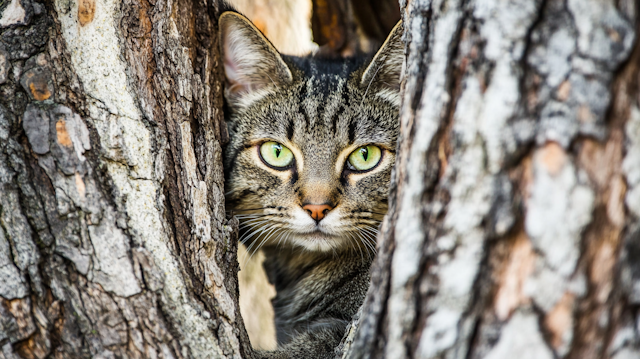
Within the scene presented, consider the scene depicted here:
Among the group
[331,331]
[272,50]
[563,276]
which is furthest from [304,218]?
[563,276]

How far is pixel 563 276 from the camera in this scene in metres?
1.03

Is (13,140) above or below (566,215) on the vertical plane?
above

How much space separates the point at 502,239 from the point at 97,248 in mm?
1191

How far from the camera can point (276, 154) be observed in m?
2.48

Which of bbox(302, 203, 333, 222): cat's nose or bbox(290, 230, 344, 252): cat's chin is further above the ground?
bbox(302, 203, 333, 222): cat's nose

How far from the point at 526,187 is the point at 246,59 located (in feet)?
5.98

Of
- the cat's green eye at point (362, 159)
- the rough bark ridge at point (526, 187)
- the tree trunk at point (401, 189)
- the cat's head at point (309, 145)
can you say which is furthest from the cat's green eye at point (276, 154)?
the rough bark ridge at point (526, 187)

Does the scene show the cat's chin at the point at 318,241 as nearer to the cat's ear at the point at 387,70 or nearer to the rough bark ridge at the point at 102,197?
the rough bark ridge at the point at 102,197

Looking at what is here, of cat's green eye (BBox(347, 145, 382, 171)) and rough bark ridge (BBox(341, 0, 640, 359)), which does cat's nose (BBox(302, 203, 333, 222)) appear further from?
rough bark ridge (BBox(341, 0, 640, 359))

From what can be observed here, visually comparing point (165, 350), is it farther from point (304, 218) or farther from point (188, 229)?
point (304, 218)

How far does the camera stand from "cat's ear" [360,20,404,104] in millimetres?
2295

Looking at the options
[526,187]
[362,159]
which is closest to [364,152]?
[362,159]

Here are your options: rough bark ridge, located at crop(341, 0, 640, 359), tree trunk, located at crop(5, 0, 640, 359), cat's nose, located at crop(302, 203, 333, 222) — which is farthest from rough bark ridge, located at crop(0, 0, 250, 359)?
rough bark ridge, located at crop(341, 0, 640, 359)

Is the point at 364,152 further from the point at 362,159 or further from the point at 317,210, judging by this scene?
the point at 317,210
